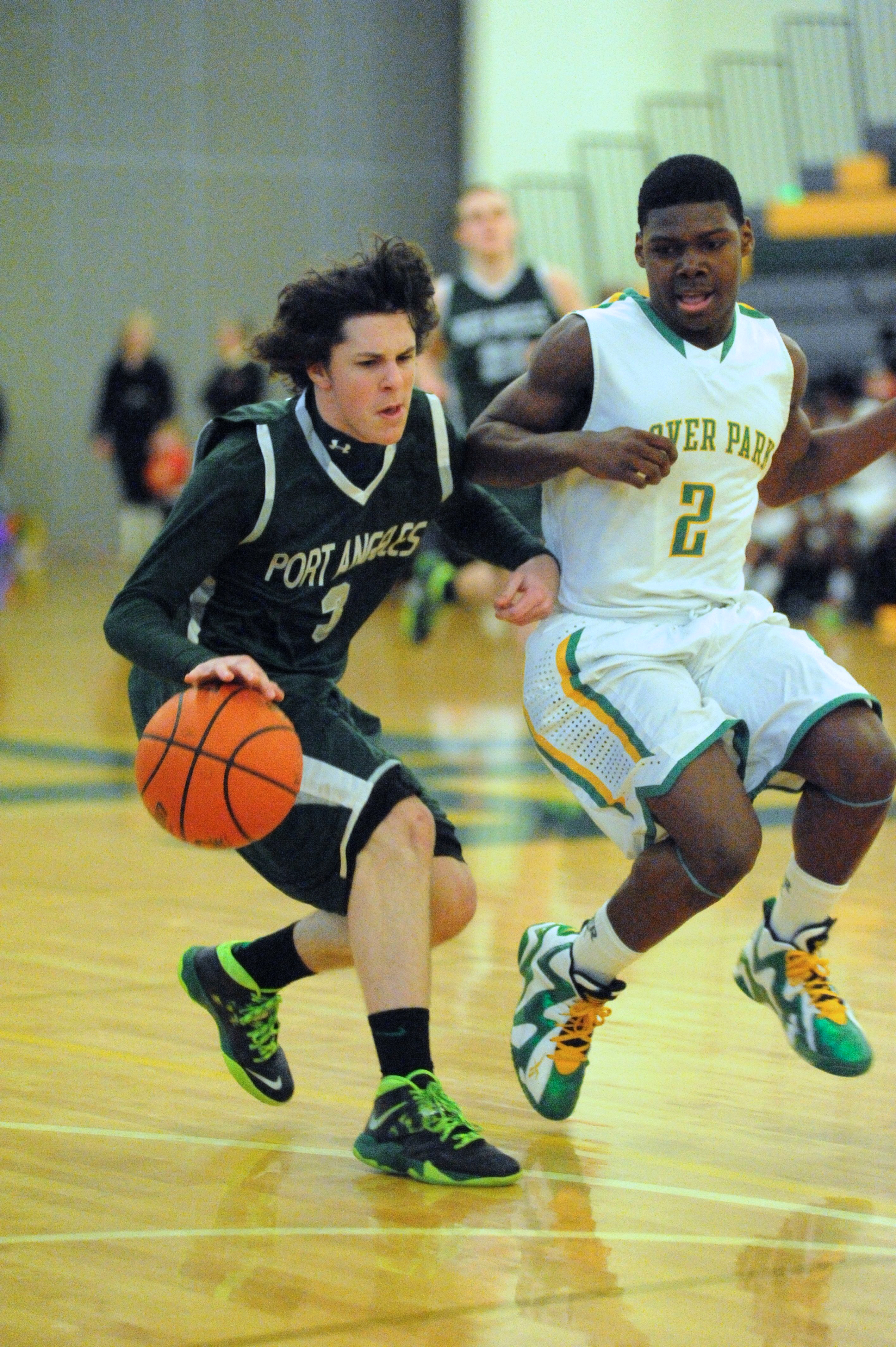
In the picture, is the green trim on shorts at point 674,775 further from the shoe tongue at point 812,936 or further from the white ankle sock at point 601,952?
the shoe tongue at point 812,936

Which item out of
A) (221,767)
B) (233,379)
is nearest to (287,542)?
(221,767)

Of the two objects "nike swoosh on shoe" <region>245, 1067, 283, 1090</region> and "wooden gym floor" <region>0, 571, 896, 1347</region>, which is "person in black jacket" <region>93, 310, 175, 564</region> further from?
"nike swoosh on shoe" <region>245, 1067, 283, 1090</region>

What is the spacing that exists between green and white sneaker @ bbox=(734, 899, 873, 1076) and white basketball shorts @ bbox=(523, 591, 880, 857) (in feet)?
0.97

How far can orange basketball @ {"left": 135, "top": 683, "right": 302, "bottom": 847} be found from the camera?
286 centimetres

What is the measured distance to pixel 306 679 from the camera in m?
3.28

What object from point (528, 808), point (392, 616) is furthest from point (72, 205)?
point (528, 808)

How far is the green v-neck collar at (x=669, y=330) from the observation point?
340 cm

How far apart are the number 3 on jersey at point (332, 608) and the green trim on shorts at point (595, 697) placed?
41cm

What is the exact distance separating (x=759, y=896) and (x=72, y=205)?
14520mm

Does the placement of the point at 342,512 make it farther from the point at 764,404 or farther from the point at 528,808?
the point at 528,808

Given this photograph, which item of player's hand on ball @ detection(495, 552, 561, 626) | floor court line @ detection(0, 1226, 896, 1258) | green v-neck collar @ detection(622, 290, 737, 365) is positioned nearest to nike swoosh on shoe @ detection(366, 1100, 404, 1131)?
floor court line @ detection(0, 1226, 896, 1258)

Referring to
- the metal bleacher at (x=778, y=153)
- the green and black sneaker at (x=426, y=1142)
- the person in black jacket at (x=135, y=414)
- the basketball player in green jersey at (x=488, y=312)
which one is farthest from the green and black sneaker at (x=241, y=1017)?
the person in black jacket at (x=135, y=414)

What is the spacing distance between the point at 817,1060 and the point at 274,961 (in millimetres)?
964

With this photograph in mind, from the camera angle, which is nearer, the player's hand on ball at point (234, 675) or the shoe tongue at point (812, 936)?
the player's hand on ball at point (234, 675)
